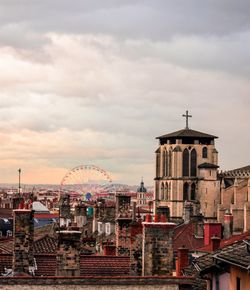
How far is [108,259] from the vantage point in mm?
32312

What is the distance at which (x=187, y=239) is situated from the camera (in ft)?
175

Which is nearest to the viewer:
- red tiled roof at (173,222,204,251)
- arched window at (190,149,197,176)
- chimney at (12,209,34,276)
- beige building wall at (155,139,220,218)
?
chimney at (12,209,34,276)

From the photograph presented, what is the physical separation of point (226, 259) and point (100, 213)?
4996 cm

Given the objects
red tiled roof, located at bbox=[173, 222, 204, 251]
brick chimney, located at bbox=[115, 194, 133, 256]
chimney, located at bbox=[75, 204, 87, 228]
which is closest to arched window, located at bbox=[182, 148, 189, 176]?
chimney, located at bbox=[75, 204, 87, 228]

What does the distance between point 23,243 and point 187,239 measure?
1029 inches

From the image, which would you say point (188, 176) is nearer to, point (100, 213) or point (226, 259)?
point (100, 213)

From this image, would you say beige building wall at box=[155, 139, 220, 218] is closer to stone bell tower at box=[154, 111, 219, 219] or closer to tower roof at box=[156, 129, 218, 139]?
stone bell tower at box=[154, 111, 219, 219]

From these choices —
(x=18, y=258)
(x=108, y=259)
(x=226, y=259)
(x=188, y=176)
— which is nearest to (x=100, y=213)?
(x=108, y=259)

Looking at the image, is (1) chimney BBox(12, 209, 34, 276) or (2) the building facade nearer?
(1) chimney BBox(12, 209, 34, 276)

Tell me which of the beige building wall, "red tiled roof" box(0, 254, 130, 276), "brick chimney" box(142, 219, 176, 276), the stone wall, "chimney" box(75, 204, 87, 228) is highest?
the beige building wall

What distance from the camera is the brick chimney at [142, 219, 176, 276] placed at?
2808 cm

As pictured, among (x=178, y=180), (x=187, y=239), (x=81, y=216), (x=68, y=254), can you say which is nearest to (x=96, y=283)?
(x=68, y=254)

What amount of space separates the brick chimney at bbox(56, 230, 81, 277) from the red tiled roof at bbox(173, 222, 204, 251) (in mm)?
22202

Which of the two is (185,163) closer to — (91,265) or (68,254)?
(91,265)
